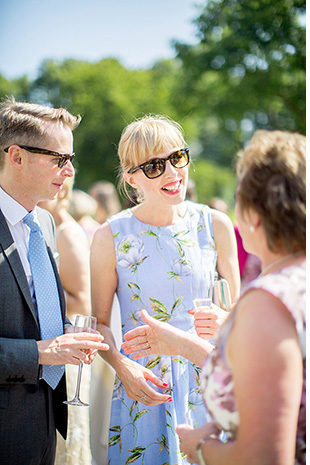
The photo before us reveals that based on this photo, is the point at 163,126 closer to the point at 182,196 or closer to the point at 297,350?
the point at 182,196

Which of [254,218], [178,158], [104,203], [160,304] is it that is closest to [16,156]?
[178,158]

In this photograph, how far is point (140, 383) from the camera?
2.60 m

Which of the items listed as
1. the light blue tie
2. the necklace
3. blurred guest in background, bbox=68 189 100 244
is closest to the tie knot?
the light blue tie

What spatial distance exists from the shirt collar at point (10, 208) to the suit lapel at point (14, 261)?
116 mm

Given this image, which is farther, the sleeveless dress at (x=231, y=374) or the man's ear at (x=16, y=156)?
the man's ear at (x=16, y=156)

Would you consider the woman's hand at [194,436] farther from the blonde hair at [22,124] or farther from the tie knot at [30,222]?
the blonde hair at [22,124]

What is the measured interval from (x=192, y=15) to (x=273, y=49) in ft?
13.2

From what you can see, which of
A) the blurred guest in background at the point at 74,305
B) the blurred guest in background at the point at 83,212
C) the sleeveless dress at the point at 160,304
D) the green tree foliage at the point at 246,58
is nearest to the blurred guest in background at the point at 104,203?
the blurred guest in background at the point at 83,212

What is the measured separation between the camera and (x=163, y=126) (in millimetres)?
3119

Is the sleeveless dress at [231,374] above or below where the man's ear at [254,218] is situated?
below

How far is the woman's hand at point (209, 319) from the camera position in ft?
7.92

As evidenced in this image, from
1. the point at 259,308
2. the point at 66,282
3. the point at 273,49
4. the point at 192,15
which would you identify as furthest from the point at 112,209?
the point at 192,15

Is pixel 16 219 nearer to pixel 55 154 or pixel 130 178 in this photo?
pixel 55 154

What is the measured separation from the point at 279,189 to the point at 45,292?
1555 mm
